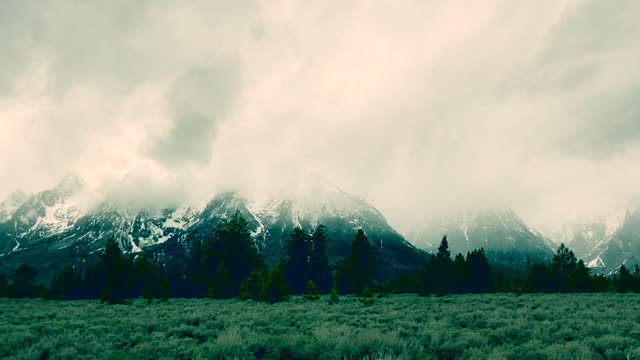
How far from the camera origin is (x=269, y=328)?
56.0ft

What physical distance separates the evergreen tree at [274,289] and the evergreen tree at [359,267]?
2025 cm

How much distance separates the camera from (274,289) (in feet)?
120

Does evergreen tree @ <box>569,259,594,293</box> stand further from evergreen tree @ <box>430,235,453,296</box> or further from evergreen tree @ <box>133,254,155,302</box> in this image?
evergreen tree @ <box>133,254,155,302</box>

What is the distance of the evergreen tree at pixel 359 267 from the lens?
188ft

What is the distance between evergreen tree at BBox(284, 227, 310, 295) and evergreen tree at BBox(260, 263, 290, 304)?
2390 cm

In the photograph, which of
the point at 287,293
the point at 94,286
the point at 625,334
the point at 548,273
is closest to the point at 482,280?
the point at 548,273

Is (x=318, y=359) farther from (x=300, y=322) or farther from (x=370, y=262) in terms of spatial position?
(x=370, y=262)

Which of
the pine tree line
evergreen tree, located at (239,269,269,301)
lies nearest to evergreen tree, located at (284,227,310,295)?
the pine tree line

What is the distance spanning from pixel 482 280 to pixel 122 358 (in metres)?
58.1

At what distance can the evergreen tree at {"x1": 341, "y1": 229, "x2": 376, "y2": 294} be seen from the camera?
57.4 metres

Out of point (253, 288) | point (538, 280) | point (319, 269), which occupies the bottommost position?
point (253, 288)

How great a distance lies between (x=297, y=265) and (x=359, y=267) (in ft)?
30.6

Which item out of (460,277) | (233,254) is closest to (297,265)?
(233,254)

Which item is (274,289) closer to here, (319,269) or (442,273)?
(442,273)
